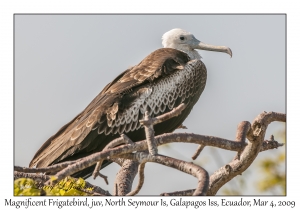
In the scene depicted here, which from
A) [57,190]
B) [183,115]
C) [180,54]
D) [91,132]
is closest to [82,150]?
[91,132]

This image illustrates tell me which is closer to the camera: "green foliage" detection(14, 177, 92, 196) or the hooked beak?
"green foliage" detection(14, 177, 92, 196)

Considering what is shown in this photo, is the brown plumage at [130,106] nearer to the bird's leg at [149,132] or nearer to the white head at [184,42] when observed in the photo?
the white head at [184,42]

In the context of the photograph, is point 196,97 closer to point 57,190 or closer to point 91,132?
point 91,132

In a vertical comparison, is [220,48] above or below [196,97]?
above

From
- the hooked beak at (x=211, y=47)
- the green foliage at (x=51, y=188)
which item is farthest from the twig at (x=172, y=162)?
the hooked beak at (x=211, y=47)

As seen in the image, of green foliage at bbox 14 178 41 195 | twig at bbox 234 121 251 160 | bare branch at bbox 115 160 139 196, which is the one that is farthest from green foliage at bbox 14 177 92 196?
twig at bbox 234 121 251 160

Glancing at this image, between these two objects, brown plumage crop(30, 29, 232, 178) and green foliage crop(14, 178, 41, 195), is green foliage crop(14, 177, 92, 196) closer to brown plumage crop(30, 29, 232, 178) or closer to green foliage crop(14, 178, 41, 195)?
green foliage crop(14, 178, 41, 195)
